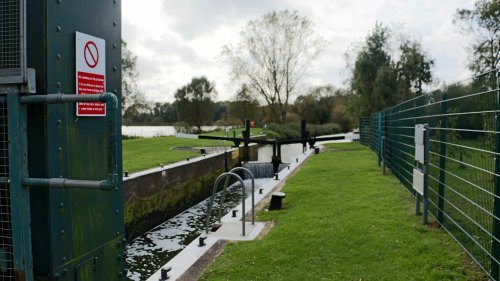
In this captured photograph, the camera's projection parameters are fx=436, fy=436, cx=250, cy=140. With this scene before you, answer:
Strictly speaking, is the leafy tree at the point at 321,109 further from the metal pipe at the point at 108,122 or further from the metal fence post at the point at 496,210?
the metal pipe at the point at 108,122

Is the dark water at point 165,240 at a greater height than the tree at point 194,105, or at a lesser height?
lesser

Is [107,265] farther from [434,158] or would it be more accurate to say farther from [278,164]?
[278,164]

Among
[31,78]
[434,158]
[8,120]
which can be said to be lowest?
[434,158]

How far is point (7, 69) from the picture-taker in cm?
184

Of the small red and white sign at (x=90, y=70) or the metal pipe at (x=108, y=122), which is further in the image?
the small red and white sign at (x=90, y=70)

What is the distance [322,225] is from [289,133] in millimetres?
33823

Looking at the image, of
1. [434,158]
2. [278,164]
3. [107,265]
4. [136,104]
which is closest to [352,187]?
[434,158]

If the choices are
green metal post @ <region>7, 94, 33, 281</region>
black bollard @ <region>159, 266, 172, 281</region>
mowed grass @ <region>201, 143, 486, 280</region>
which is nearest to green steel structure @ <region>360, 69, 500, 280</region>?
mowed grass @ <region>201, 143, 486, 280</region>

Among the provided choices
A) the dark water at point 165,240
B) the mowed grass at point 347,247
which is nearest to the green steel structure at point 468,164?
the mowed grass at point 347,247

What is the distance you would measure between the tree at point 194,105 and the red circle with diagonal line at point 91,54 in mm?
44052

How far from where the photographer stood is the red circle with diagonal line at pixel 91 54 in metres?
2.13

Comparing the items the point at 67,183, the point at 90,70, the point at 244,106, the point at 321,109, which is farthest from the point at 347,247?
the point at 321,109

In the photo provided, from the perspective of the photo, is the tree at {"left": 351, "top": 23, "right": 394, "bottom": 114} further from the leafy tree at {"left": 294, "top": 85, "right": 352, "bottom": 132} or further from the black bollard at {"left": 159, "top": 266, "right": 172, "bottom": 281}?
the black bollard at {"left": 159, "top": 266, "right": 172, "bottom": 281}

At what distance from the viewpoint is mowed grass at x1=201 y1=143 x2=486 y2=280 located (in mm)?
4875
